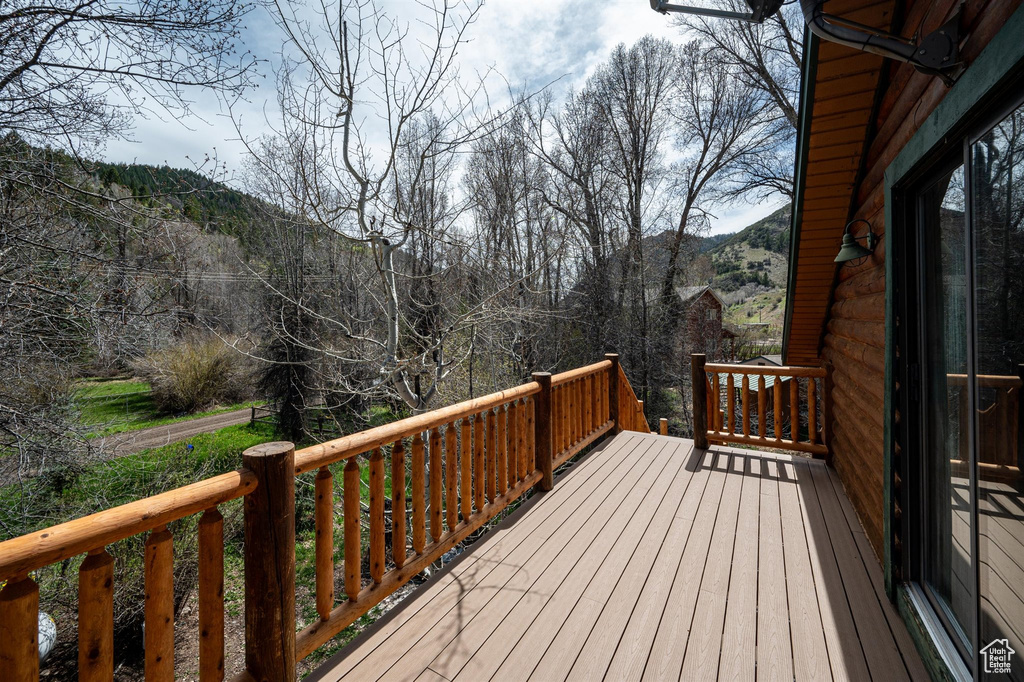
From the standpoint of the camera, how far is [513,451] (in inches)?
133

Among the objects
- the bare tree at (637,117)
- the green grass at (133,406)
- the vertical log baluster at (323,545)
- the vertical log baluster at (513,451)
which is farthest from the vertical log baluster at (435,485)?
the bare tree at (637,117)

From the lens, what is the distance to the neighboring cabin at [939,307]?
1241 mm

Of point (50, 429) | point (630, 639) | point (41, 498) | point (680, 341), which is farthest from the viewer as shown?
point (680, 341)

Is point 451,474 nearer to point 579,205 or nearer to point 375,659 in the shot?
point 375,659

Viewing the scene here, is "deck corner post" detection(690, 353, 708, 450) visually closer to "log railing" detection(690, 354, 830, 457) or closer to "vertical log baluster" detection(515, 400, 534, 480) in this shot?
"log railing" detection(690, 354, 830, 457)

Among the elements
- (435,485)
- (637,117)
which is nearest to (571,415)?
(435,485)

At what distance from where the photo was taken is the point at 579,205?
12.9 m

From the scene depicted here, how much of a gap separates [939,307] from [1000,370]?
1.91ft

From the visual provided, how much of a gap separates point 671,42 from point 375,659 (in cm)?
1611

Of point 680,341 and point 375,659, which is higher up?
point 680,341

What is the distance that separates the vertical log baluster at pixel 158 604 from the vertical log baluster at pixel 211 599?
109mm

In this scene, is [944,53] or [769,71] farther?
[769,71]

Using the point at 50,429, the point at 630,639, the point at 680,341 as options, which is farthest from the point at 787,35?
the point at 50,429

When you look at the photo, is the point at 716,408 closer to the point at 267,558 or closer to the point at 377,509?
the point at 377,509
